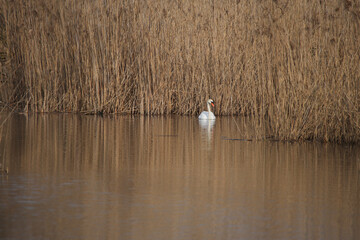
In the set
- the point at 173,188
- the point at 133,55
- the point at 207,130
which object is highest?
the point at 133,55

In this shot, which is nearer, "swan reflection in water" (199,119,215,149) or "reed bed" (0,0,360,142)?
"swan reflection in water" (199,119,215,149)

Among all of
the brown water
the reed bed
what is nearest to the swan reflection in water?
the brown water

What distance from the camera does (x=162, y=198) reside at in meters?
4.50

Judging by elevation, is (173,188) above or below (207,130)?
below

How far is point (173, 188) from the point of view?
16.0 ft

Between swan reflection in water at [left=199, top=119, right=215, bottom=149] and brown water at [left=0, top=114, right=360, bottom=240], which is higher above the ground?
swan reflection in water at [left=199, top=119, right=215, bottom=149]

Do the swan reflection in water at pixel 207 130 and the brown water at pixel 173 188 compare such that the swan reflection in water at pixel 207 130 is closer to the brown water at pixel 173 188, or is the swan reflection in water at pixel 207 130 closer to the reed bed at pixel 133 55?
the brown water at pixel 173 188

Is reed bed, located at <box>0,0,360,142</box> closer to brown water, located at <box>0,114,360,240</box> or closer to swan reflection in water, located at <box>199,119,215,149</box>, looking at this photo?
swan reflection in water, located at <box>199,119,215,149</box>

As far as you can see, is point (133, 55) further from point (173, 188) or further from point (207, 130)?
point (173, 188)

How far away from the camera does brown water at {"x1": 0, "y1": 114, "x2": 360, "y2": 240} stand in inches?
147

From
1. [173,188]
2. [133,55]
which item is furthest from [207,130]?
[173,188]

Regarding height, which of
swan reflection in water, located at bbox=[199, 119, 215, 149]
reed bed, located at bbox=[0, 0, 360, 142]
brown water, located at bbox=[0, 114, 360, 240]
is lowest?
brown water, located at bbox=[0, 114, 360, 240]

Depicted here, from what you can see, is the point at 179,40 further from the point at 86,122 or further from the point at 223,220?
the point at 223,220

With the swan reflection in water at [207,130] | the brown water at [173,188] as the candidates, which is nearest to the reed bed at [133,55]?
the swan reflection in water at [207,130]
